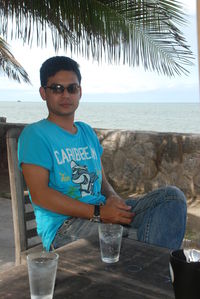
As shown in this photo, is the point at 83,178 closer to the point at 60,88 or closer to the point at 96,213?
the point at 96,213

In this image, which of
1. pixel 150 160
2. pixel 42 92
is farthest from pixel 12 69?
pixel 42 92

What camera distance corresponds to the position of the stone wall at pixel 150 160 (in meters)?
5.54

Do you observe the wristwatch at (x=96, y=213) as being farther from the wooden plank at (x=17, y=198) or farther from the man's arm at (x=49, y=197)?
the wooden plank at (x=17, y=198)

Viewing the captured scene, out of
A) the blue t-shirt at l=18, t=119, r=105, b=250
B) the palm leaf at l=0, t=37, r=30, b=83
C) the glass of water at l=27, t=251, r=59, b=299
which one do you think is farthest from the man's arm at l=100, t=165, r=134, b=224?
the palm leaf at l=0, t=37, r=30, b=83

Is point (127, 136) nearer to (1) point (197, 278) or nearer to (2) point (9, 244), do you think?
(2) point (9, 244)

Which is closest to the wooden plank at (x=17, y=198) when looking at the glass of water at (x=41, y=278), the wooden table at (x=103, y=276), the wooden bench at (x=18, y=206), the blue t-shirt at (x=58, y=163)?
the wooden bench at (x=18, y=206)

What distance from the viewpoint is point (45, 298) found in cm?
118

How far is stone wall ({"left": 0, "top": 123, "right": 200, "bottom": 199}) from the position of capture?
554 centimetres

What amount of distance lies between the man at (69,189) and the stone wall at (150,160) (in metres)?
3.34

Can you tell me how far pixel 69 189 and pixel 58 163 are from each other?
15 centimetres

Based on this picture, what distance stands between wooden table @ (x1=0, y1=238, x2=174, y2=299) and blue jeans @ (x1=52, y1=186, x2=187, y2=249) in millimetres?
310

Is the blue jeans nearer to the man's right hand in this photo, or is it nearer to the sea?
the man's right hand

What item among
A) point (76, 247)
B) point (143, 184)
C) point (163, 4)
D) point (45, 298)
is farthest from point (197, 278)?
point (143, 184)

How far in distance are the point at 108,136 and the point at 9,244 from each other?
2861 mm
